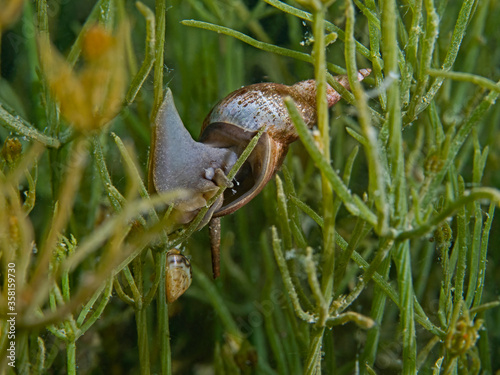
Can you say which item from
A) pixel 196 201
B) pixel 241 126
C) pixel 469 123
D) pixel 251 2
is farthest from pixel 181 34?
pixel 469 123

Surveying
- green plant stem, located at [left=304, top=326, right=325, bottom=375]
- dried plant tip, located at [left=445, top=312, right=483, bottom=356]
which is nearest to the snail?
green plant stem, located at [left=304, top=326, right=325, bottom=375]

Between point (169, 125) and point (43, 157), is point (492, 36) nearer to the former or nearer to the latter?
point (169, 125)

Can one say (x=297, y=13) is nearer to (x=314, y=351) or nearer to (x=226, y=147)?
(x=226, y=147)

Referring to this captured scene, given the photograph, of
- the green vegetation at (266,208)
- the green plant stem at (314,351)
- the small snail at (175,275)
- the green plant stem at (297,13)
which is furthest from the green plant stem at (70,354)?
the green plant stem at (297,13)

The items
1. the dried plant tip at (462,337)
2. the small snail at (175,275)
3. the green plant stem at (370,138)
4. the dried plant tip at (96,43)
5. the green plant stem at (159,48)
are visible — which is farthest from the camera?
the small snail at (175,275)

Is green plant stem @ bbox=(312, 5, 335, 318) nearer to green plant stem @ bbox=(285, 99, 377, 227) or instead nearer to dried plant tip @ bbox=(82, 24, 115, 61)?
green plant stem @ bbox=(285, 99, 377, 227)

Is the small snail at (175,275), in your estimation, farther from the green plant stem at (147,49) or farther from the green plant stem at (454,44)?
the green plant stem at (454,44)

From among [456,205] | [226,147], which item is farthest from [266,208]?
[456,205]
